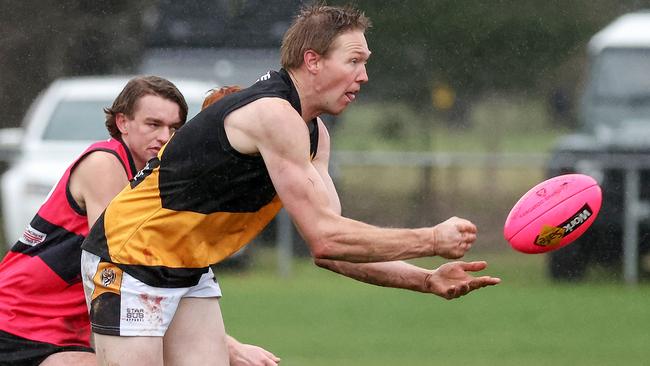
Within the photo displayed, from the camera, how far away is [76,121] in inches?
396

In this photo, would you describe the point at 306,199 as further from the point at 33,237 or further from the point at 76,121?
the point at 76,121

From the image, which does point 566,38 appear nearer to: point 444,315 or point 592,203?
point 444,315

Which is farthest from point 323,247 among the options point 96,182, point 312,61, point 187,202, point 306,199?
point 96,182

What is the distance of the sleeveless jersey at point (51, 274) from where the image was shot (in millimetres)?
4293

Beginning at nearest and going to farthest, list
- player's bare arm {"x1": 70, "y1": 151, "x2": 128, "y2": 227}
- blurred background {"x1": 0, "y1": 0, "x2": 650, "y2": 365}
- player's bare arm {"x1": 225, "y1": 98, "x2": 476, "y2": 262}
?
player's bare arm {"x1": 225, "y1": 98, "x2": 476, "y2": 262}, player's bare arm {"x1": 70, "y1": 151, "x2": 128, "y2": 227}, blurred background {"x1": 0, "y1": 0, "x2": 650, "y2": 365}

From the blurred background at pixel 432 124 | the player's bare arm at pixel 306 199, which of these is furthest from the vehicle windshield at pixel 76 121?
the player's bare arm at pixel 306 199

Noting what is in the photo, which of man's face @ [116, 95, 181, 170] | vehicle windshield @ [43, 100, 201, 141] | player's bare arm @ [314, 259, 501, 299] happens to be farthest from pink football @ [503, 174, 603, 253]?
vehicle windshield @ [43, 100, 201, 141]

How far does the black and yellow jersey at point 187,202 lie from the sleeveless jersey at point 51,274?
18 centimetres

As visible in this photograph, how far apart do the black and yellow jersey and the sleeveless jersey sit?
182 mm

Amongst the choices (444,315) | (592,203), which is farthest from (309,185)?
(444,315)

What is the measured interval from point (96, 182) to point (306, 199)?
2.48ft

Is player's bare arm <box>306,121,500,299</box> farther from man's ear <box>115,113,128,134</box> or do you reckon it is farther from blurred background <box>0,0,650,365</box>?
blurred background <box>0,0,650,365</box>

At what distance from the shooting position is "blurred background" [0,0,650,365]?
9586mm

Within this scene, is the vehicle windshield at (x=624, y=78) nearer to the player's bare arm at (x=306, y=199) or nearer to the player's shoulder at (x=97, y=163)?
the player's shoulder at (x=97, y=163)
